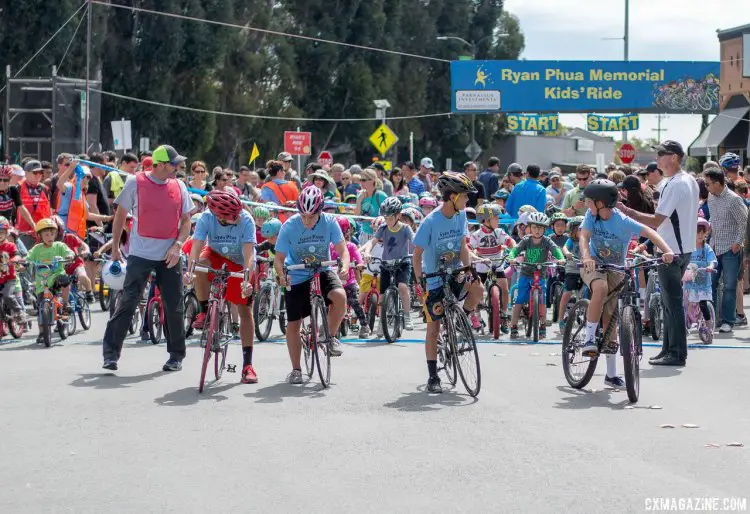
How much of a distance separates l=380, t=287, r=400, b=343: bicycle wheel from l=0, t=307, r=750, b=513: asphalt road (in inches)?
85.5

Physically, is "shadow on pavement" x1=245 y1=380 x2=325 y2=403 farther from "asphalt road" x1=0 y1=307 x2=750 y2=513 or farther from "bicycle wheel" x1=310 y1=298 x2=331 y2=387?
"bicycle wheel" x1=310 y1=298 x2=331 y2=387

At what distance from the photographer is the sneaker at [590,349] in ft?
35.7

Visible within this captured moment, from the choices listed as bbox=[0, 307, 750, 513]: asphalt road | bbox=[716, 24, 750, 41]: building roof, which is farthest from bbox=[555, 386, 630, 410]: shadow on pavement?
bbox=[716, 24, 750, 41]: building roof

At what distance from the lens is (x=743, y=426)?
9.43m

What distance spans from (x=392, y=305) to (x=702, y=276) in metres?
3.58

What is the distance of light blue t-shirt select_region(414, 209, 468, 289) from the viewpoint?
11.2m

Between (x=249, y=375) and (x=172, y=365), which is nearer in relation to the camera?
(x=249, y=375)

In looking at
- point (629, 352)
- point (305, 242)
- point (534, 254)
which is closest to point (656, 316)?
point (534, 254)

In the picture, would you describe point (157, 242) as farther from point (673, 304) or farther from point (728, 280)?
point (728, 280)

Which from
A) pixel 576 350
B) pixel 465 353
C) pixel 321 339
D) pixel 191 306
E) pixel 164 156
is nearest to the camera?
pixel 465 353

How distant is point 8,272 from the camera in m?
15.0

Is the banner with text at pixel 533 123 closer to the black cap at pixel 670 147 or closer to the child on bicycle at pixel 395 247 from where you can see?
the child on bicycle at pixel 395 247

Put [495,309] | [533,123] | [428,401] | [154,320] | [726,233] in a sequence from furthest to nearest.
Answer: [533,123] → [726,233] → [495,309] → [154,320] → [428,401]

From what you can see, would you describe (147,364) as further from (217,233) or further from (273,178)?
(273,178)
